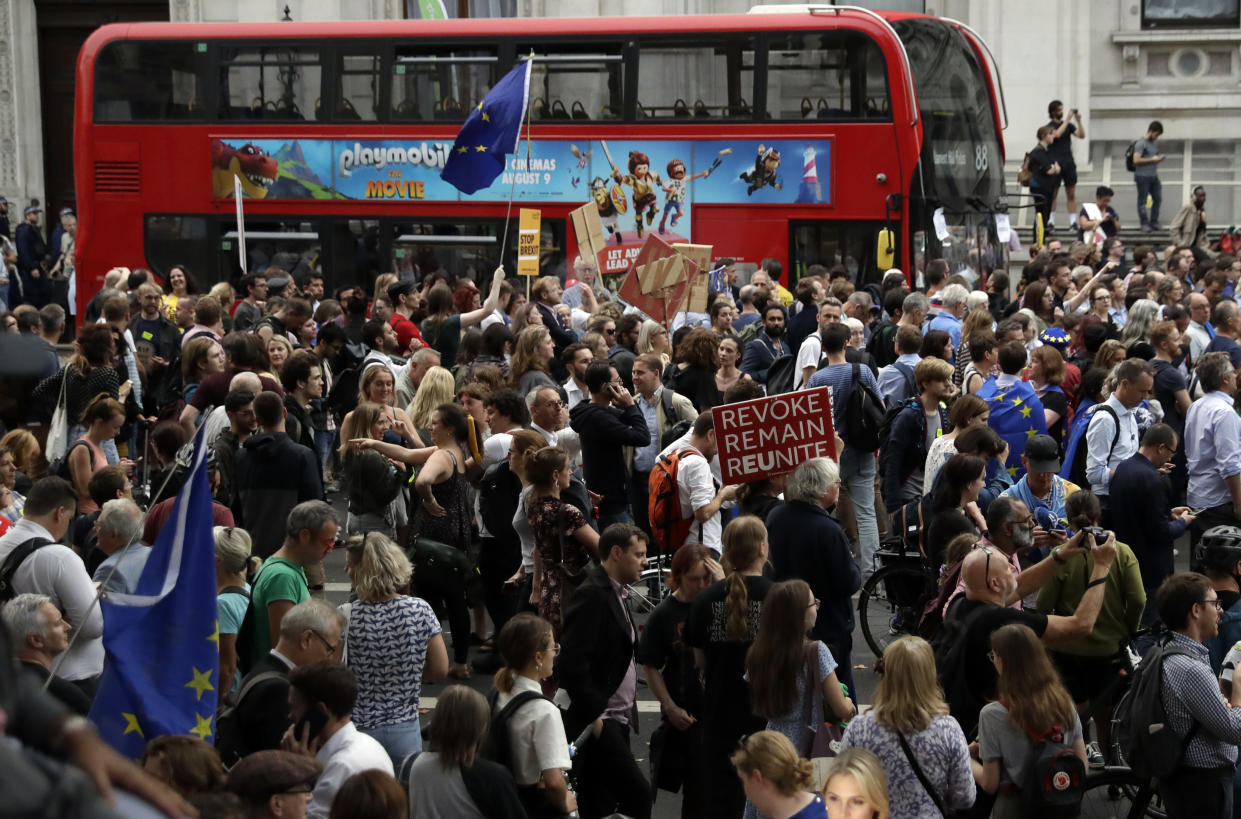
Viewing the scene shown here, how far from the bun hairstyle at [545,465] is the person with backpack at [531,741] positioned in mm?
1855

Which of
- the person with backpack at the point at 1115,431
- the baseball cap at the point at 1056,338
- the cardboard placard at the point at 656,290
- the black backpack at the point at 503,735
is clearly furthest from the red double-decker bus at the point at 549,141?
the black backpack at the point at 503,735

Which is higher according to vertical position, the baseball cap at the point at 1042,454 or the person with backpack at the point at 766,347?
the person with backpack at the point at 766,347

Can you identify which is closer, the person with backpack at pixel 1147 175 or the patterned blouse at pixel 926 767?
the patterned blouse at pixel 926 767

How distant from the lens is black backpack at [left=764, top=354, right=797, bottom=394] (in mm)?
10664

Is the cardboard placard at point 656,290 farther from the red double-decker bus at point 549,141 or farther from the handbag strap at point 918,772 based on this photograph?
the handbag strap at point 918,772

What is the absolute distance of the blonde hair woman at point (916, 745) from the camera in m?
4.80

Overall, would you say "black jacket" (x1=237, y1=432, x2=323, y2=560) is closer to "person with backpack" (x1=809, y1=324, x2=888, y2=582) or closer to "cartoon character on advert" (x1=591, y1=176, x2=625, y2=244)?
"person with backpack" (x1=809, y1=324, x2=888, y2=582)

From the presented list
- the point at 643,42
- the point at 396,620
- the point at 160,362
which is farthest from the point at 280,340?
the point at 643,42

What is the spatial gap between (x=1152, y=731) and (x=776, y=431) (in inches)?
93.2

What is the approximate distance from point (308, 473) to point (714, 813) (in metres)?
3.11

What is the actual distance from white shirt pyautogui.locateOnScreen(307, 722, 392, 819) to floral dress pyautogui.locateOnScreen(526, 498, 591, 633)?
7.71ft

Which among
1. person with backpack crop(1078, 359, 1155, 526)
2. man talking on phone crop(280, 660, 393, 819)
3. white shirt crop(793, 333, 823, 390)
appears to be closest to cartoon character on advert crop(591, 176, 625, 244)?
white shirt crop(793, 333, 823, 390)

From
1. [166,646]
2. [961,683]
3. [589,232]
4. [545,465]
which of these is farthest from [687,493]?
[589,232]

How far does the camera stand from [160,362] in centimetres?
1205
